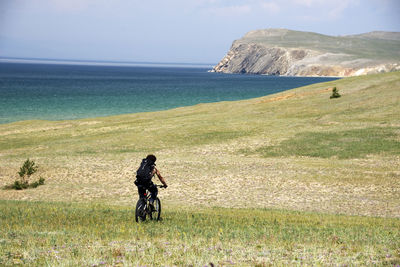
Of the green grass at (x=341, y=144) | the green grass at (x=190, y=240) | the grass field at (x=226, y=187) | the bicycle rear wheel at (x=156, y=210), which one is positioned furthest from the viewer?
the green grass at (x=341, y=144)

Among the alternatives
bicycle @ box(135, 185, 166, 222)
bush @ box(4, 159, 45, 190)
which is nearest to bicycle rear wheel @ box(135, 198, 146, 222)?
bicycle @ box(135, 185, 166, 222)

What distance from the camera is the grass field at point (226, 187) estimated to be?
1038 cm

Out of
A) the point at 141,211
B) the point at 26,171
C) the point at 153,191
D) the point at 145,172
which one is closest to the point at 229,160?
the point at 26,171

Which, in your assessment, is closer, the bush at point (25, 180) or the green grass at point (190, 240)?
the green grass at point (190, 240)

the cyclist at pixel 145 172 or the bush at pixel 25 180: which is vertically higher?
the cyclist at pixel 145 172

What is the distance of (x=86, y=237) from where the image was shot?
38.4 feet

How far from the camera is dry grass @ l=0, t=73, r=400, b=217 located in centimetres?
2495

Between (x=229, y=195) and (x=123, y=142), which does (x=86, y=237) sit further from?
(x=123, y=142)

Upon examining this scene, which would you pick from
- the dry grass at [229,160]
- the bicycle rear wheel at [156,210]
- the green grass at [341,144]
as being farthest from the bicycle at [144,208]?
the green grass at [341,144]

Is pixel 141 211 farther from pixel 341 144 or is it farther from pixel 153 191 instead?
pixel 341 144

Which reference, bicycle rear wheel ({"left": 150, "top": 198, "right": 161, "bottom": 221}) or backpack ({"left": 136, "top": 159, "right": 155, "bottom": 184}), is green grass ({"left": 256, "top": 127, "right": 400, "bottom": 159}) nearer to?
bicycle rear wheel ({"left": 150, "top": 198, "right": 161, "bottom": 221})

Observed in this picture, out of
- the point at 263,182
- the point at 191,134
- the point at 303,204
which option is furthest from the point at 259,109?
the point at 303,204

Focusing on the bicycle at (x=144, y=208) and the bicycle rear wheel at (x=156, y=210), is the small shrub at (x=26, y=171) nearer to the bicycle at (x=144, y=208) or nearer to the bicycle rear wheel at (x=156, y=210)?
the bicycle rear wheel at (x=156, y=210)

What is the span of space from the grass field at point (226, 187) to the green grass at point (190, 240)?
0.16 feet
